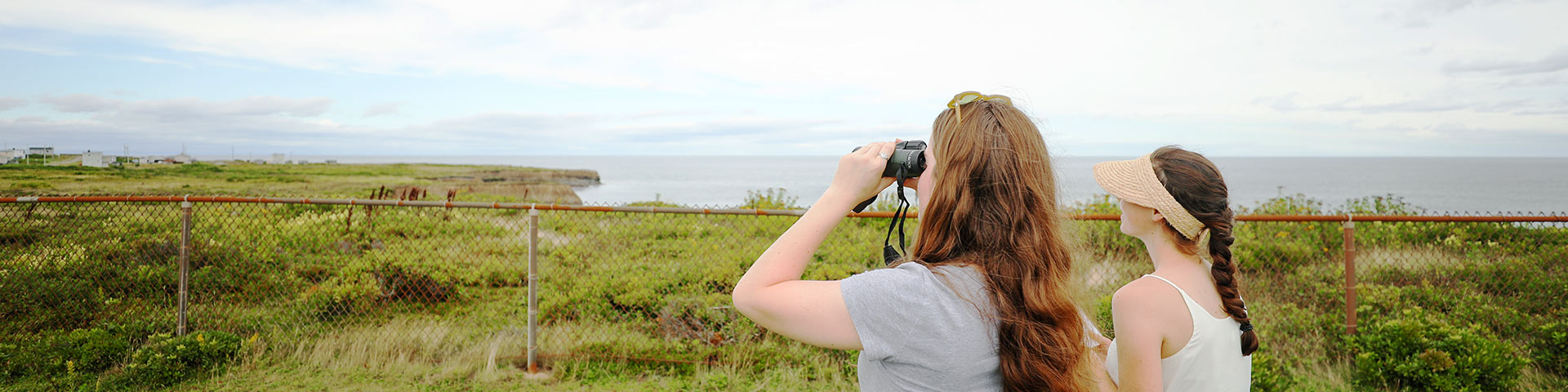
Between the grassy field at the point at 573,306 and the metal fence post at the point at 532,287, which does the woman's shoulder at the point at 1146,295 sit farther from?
the metal fence post at the point at 532,287

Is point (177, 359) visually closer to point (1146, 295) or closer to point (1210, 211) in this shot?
point (1146, 295)

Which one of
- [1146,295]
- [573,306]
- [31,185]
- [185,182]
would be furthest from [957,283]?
[185,182]

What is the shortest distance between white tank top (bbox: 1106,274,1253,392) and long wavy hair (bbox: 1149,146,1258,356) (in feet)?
0.23

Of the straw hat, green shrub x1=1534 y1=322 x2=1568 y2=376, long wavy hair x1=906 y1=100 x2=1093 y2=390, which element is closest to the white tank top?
the straw hat

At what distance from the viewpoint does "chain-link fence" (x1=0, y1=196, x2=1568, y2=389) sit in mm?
4801

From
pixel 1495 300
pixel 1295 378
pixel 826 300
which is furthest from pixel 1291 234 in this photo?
pixel 826 300

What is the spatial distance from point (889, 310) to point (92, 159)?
50.8 feet

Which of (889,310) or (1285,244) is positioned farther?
(1285,244)

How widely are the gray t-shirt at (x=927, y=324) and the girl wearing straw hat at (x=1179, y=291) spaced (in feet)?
1.94

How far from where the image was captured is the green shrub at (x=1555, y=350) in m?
4.54

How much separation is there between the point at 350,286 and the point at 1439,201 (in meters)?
51.6

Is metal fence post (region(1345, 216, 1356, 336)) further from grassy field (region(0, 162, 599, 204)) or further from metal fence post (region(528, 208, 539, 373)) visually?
grassy field (region(0, 162, 599, 204))

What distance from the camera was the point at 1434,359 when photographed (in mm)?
4055

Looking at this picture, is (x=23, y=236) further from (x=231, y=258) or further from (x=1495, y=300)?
(x=1495, y=300)
